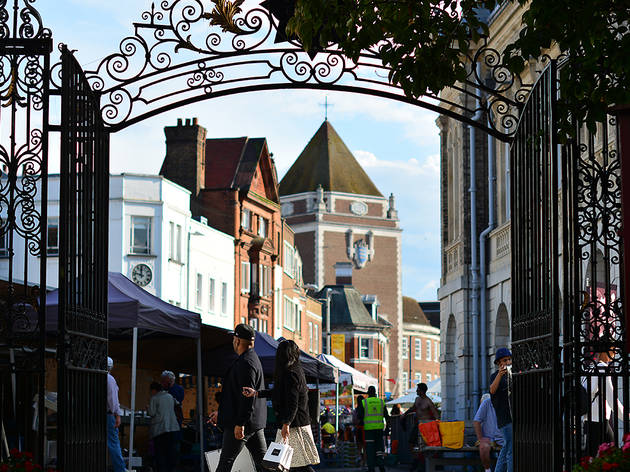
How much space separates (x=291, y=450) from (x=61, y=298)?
437 cm

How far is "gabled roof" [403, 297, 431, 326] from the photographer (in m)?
140

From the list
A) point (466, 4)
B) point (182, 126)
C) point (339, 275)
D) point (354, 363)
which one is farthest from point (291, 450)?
point (339, 275)

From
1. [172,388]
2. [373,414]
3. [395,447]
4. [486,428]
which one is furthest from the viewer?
[395,447]

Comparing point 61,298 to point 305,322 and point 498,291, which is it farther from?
point 305,322

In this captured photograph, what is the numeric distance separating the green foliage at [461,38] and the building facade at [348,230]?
4436 inches

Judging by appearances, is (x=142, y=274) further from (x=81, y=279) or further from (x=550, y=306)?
(x=550, y=306)

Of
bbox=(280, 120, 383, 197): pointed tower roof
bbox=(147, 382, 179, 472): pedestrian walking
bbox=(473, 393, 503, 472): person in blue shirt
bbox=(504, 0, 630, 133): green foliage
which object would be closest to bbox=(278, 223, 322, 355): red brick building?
bbox=(280, 120, 383, 197): pointed tower roof

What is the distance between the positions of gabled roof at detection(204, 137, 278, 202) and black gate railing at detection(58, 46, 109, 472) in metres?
58.5

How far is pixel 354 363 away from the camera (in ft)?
379

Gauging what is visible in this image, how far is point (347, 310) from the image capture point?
115688 mm

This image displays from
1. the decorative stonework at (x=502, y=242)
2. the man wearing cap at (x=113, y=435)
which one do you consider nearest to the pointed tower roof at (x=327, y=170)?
the decorative stonework at (x=502, y=242)

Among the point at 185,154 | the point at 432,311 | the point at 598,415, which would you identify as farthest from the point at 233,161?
the point at 432,311

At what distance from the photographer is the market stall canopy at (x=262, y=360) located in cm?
2244

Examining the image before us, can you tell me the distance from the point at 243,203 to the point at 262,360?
1729 inches
